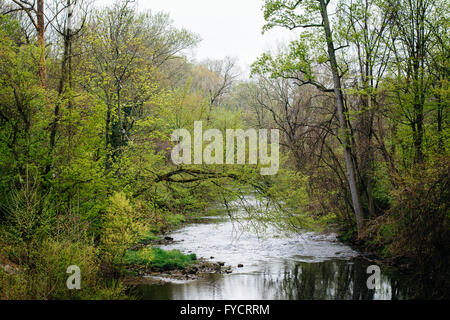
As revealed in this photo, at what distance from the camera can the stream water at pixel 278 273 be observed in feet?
40.2

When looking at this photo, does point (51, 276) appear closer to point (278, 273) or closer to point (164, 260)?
point (164, 260)

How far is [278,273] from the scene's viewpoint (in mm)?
14555

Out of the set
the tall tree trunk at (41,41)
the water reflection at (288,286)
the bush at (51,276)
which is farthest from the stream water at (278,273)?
the tall tree trunk at (41,41)

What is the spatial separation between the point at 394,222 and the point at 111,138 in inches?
399

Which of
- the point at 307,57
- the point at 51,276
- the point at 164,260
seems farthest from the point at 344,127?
the point at 51,276

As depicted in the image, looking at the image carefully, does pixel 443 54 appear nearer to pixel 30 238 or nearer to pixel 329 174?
pixel 329 174

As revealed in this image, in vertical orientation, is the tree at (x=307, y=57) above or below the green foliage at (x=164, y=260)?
above

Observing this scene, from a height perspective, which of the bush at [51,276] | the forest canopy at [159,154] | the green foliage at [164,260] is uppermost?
the forest canopy at [159,154]

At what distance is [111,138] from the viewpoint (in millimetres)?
15375

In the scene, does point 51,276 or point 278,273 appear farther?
point 278,273

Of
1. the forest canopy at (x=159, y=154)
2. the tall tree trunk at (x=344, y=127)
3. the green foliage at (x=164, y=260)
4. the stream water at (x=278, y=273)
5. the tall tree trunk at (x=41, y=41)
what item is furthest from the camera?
the tall tree trunk at (x=344, y=127)

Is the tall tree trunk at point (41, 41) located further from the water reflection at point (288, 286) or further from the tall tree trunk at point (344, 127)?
the tall tree trunk at point (344, 127)

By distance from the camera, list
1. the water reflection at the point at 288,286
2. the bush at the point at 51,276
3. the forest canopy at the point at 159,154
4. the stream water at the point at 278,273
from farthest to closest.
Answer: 1. the stream water at the point at 278,273
2. the water reflection at the point at 288,286
3. the forest canopy at the point at 159,154
4. the bush at the point at 51,276

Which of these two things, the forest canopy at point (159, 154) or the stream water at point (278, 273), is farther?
the stream water at point (278, 273)
